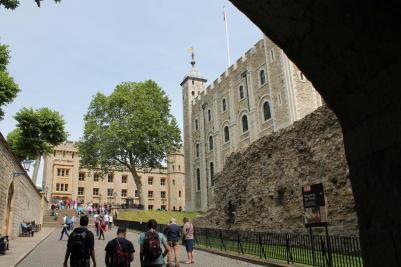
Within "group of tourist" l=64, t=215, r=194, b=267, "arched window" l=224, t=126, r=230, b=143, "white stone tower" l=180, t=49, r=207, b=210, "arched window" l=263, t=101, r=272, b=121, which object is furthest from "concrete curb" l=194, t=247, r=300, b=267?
"white stone tower" l=180, t=49, r=207, b=210

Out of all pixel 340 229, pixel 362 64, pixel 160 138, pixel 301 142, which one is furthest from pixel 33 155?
pixel 362 64

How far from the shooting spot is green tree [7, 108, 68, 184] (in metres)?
40.8

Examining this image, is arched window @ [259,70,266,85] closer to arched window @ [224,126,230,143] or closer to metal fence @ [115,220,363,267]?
arched window @ [224,126,230,143]

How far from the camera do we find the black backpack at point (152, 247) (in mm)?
7152

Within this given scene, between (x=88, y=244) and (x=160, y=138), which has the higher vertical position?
(x=160, y=138)

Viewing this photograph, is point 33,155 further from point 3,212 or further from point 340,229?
point 340,229

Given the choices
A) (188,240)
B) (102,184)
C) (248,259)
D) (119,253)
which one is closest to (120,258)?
(119,253)

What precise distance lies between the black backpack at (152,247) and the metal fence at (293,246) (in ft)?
16.4

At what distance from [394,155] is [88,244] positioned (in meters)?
5.96

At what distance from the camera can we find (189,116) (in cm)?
5491

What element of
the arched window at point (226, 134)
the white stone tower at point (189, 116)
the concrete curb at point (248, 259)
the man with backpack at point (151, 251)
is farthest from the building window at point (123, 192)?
the man with backpack at point (151, 251)

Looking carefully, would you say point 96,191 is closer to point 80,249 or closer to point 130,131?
point 130,131

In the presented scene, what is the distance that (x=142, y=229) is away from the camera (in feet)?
87.1

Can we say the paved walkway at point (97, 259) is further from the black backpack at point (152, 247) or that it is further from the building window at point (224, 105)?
the building window at point (224, 105)
